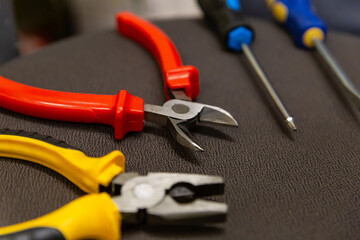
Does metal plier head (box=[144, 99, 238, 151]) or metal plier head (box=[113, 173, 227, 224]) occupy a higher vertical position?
metal plier head (box=[144, 99, 238, 151])

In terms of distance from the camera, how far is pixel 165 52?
0.64m

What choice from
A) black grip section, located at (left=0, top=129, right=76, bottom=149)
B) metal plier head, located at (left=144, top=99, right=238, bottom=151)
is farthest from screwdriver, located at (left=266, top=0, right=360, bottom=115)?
black grip section, located at (left=0, top=129, right=76, bottom=149)

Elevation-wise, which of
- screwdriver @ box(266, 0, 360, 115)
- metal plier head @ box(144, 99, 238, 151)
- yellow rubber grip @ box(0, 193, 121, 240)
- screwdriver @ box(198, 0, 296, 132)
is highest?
screwdriver @ box(266, 0, 360, 115)

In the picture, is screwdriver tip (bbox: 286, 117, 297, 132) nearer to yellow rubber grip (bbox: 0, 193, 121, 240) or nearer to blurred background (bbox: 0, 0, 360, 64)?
yellow rubber grip (bbox: 0, 193, 121, 240)

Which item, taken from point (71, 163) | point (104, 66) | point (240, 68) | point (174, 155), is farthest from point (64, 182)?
point (240, 68)

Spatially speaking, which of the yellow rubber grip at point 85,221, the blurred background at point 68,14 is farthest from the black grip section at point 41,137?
the blurred background at point 68,14

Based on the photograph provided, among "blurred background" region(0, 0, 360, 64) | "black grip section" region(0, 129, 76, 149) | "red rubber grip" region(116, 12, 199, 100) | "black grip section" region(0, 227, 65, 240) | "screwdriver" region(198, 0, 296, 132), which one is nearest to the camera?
"black grip section" region(0, 227, 65, 240)

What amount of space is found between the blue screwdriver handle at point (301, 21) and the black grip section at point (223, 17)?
10 centimetres

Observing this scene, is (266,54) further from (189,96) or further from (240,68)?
(189,96)

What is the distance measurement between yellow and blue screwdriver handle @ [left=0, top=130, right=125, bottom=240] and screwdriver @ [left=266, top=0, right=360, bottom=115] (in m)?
0.42

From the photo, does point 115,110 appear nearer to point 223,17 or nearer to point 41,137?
point 41,137

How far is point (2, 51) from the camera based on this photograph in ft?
2.45

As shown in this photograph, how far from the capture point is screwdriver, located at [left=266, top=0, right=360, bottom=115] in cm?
64

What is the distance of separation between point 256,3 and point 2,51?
593mm
